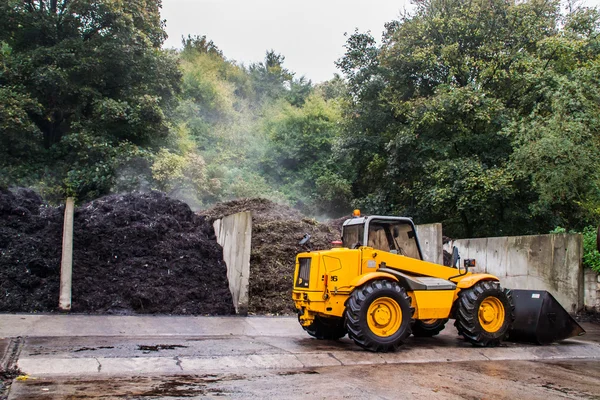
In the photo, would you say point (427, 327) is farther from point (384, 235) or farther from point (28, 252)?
A: point (28, 252)

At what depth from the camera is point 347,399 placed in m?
5.14

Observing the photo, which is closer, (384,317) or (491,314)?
(384,317)

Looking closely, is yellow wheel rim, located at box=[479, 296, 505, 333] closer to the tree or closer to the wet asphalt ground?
the wet asphalt ground

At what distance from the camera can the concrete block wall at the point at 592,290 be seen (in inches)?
475

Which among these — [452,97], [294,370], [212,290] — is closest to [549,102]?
[452,97]

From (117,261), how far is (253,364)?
18.8ft

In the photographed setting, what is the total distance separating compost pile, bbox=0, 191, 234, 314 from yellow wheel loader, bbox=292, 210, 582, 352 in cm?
345

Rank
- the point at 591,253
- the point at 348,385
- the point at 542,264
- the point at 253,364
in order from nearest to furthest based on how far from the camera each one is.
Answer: the point at 348,385
the point at 253,364
the point at 591,253
the point at 542,264

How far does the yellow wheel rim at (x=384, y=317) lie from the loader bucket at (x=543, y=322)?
2891mm

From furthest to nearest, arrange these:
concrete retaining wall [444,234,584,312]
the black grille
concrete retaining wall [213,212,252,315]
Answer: concrete retaining wall [444,234,584,312], concrete retaining wall [213,212,252,315], the black grille

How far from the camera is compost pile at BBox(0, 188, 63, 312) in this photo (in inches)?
391

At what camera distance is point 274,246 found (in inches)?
525

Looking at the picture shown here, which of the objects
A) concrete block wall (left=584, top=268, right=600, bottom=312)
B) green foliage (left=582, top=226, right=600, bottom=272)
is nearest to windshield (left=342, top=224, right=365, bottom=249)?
green foliage (left=582, top=226, right=600, bottom=272)

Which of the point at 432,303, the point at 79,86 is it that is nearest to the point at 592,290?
the point at 432,303
